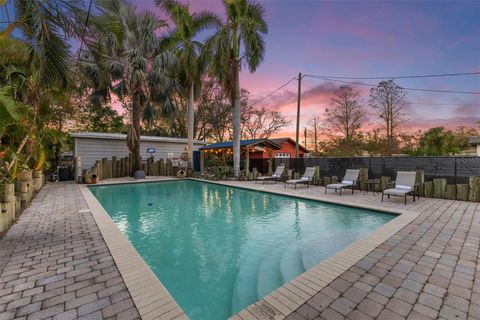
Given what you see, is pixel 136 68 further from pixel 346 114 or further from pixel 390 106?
pixel 390 106

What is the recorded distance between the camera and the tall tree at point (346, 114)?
22.0 meters

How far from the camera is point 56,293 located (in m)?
2.40

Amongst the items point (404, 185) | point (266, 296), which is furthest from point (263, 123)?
point (266, 296)

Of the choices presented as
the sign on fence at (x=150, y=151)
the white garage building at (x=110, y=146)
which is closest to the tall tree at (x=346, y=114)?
the white garage building at (x=110, y=146)

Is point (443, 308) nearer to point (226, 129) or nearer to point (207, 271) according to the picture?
point (207, 271)

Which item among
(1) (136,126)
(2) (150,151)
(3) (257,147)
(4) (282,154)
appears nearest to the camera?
(1) (136,126)

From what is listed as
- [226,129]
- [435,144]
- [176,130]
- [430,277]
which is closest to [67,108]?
[430,277]

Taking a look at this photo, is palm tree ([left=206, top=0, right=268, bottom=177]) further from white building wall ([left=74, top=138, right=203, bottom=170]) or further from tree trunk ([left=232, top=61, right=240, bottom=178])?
white building wall ([left=74, top=138, right=203, bottom=170])

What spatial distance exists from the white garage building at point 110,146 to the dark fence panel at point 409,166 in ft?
36.3

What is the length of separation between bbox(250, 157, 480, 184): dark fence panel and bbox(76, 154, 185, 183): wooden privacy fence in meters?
10.3

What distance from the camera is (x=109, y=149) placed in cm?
1625

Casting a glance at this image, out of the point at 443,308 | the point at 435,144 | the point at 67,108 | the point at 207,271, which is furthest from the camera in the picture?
the point at 435,144

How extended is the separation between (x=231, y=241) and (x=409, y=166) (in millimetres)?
8960

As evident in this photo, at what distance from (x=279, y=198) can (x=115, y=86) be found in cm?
1308
